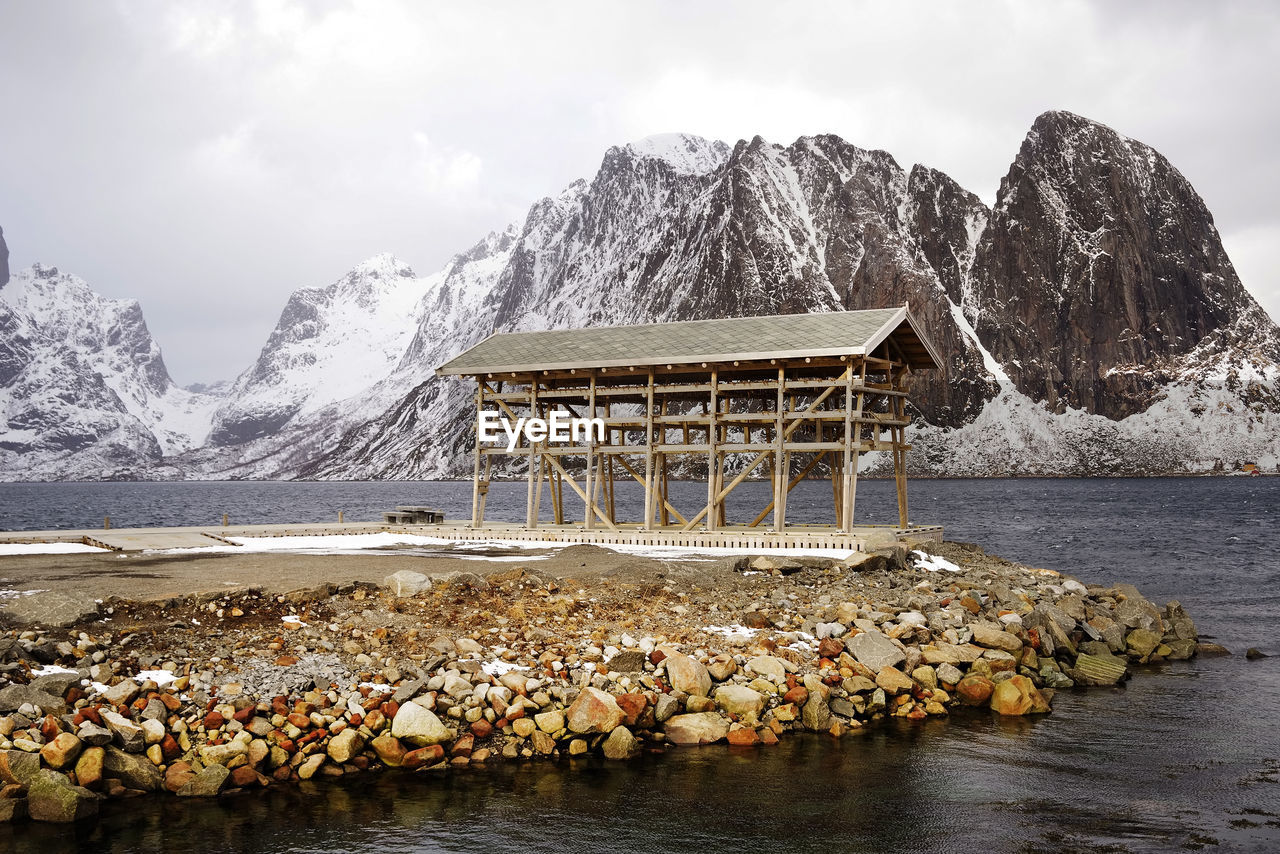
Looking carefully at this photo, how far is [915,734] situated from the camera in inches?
737

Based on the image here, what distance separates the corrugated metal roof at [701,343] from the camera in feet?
117

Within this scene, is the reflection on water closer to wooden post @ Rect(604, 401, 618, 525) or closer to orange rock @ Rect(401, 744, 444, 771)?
orange rock @ Rect(401, 744, 444, 771)

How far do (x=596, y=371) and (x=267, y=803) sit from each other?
26141mm

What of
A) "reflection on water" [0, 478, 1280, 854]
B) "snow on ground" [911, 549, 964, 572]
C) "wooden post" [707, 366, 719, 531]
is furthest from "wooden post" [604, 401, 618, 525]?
"reflection on water" [0, 478, 1280, 854]

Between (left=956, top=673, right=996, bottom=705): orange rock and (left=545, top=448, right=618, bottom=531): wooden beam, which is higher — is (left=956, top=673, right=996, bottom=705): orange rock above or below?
below

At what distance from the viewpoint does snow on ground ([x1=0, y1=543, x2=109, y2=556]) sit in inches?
1282

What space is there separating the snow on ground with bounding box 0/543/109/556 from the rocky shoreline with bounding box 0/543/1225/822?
1437cm

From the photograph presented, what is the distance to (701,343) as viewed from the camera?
38.7 meters

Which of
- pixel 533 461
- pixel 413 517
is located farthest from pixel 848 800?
pixel 413 517

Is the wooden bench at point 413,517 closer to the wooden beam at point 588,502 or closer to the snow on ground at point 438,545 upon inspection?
the snow on ground at point 438,545

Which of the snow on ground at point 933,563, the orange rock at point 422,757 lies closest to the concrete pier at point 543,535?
the snow on ground at point 933,563

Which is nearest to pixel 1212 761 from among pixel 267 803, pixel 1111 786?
pixel 1111 786

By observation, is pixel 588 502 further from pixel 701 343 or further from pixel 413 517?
pixel 413 517

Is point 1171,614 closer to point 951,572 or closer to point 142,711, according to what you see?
point 951,572
